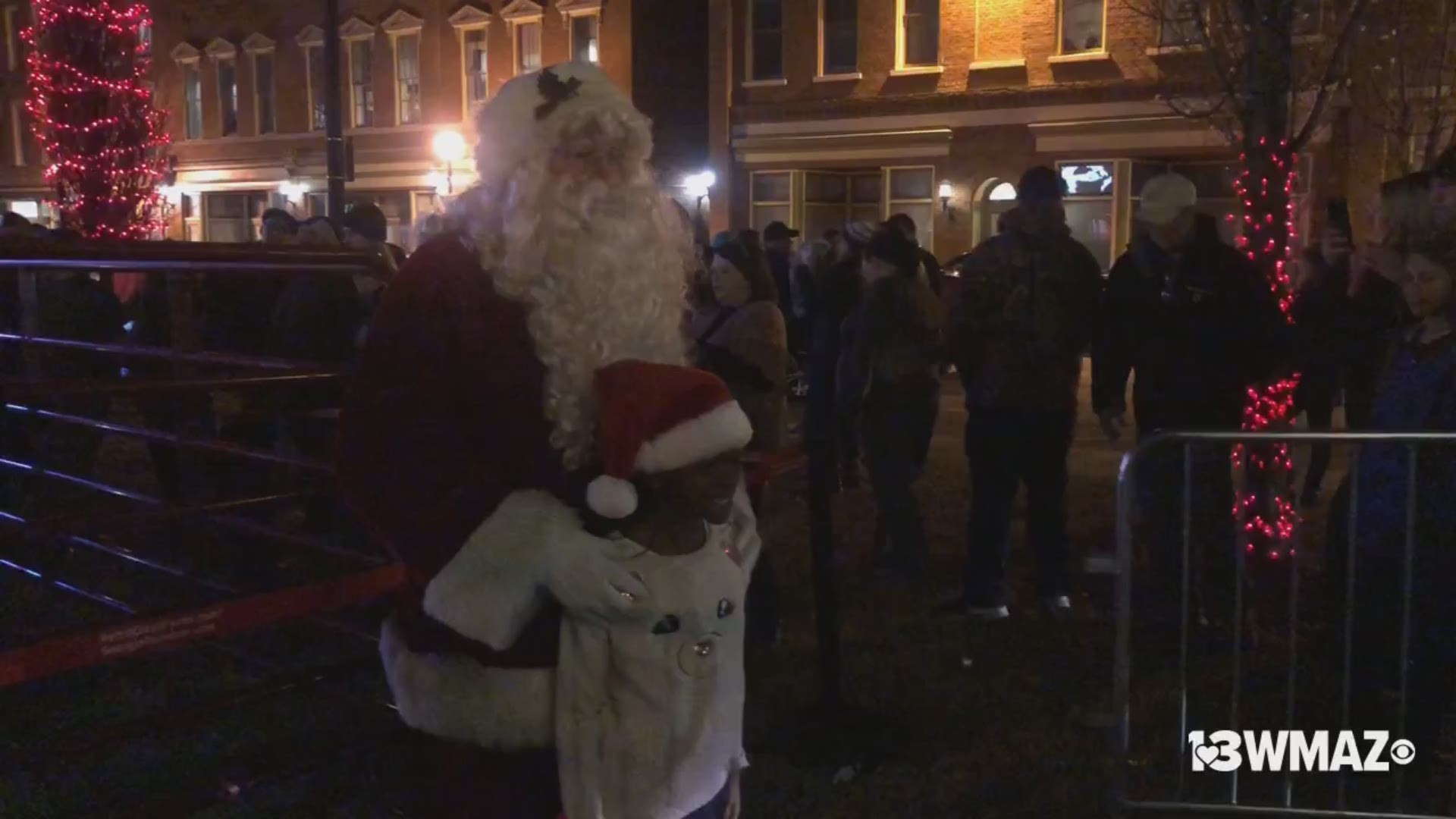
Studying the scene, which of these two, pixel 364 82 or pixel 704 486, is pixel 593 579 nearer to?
pixel 704 486

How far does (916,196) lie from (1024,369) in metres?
19.2

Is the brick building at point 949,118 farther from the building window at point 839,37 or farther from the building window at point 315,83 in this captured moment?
the building window at point 315,83

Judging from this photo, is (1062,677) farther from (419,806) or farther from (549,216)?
(549,216)

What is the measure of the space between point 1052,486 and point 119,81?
15770 mm

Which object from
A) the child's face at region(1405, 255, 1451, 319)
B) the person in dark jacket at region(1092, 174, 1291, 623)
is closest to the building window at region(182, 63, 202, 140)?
the person in dark jacket at region(1092, 174, 1291, 623)

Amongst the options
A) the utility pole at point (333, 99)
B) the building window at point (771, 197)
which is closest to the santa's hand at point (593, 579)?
the utility pole at point (333, 99)

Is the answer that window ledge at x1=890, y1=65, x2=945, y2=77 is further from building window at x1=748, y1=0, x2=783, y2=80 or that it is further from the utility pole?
the utility pole

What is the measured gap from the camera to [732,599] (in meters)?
2.04

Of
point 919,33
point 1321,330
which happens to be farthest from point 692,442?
point 919,33

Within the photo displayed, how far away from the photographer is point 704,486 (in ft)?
6.57

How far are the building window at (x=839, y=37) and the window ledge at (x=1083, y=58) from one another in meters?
3.90

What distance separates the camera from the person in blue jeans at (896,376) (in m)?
6.48

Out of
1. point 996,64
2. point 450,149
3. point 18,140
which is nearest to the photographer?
point 996,64

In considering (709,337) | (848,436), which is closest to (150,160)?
(848,436)
